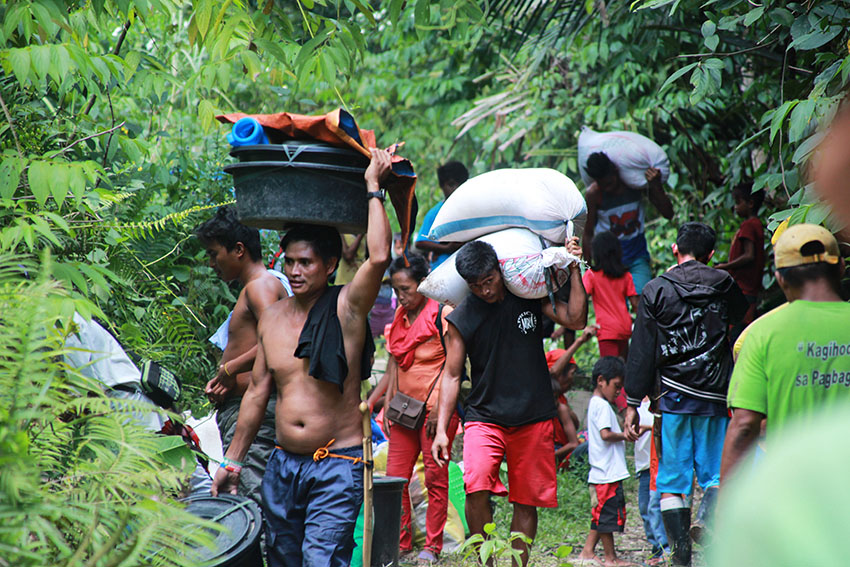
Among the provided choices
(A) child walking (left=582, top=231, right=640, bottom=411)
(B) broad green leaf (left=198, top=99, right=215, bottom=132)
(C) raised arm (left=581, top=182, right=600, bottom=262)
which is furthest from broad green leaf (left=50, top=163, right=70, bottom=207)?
(C) raised arm (left=581, top=182, right=600, bottom=262)

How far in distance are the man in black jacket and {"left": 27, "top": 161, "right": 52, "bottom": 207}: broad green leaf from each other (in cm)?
355

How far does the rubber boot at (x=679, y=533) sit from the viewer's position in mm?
5227

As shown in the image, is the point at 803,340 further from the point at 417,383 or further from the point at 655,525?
the point at 417,383

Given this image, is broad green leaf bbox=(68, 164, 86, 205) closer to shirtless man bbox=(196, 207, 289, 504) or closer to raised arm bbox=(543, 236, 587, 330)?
shirtless man bbox=(196, 207, 289, 504)

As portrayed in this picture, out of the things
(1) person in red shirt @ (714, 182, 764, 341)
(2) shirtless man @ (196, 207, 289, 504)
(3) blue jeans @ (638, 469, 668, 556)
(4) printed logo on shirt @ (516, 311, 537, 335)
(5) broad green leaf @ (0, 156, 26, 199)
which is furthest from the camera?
(1) person in red shirt @ (714, 182, 764, 341)

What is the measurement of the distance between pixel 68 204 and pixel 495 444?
259cm

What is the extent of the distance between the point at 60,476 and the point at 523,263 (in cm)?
326

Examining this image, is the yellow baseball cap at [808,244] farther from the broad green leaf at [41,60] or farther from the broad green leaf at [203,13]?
the broad green leaf at [41,60]

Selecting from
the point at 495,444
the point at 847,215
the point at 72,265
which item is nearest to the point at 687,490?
the point at 495,444

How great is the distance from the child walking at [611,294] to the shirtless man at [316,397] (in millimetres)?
3745

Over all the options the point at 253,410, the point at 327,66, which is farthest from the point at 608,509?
the point at 327,66

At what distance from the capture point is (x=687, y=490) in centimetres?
527

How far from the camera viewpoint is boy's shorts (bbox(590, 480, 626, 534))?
18.8ft

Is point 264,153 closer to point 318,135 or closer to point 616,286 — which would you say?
point 318,135
